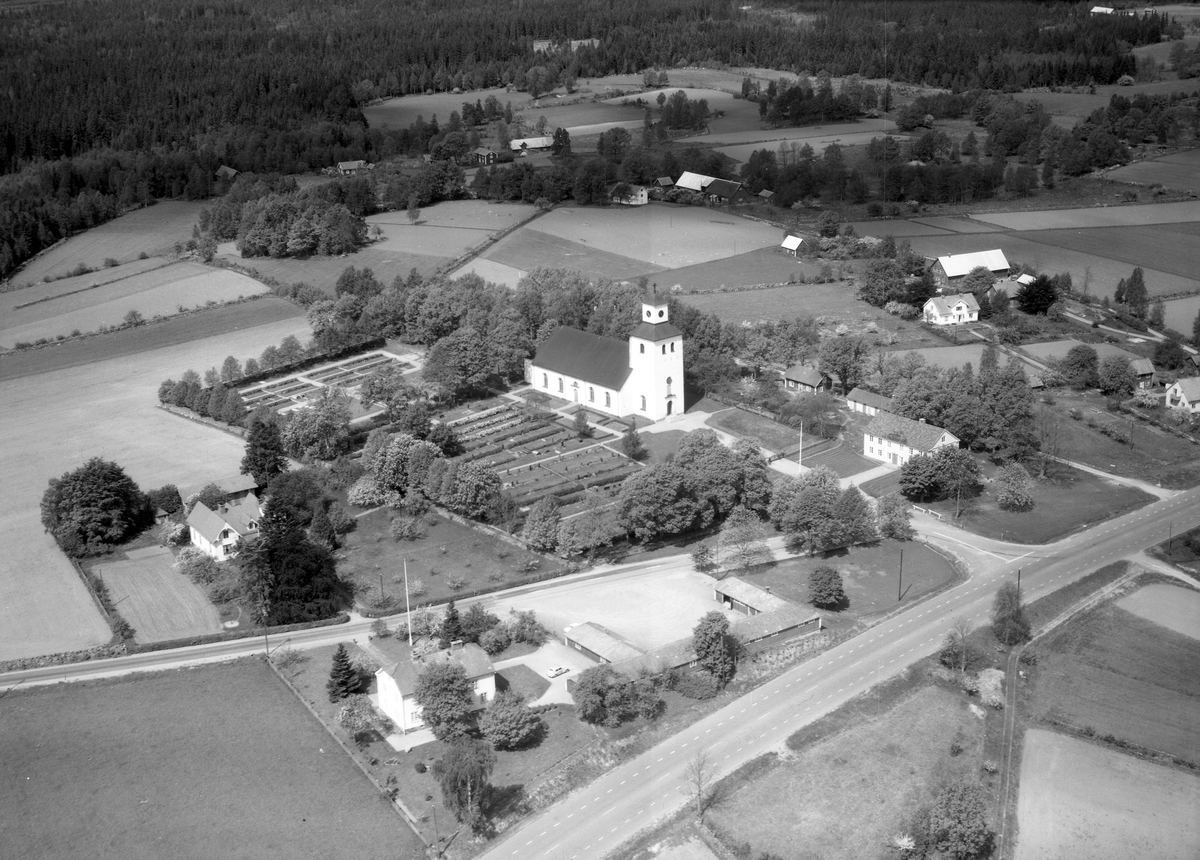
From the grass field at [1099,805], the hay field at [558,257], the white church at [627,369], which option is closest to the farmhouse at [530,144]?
the hay field at [558,257]

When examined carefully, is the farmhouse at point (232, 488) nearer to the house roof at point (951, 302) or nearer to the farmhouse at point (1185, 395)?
the house roof at point (951, 302)

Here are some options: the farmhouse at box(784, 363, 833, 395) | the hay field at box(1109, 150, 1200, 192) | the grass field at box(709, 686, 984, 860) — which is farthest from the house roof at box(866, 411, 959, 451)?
the hay field at box(1109, 150, 1200, 192)

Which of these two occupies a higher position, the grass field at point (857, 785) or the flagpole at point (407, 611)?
the flagpole at point (407, 611)

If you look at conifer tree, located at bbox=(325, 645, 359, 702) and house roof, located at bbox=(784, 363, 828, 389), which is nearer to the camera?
conifer tree, located at bbox=(325, 645, 359, 702)

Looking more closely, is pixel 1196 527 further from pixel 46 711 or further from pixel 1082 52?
pixel 1082 52

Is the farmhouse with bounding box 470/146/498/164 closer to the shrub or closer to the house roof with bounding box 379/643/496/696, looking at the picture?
the house roof with bounding box 379/643/496/696
